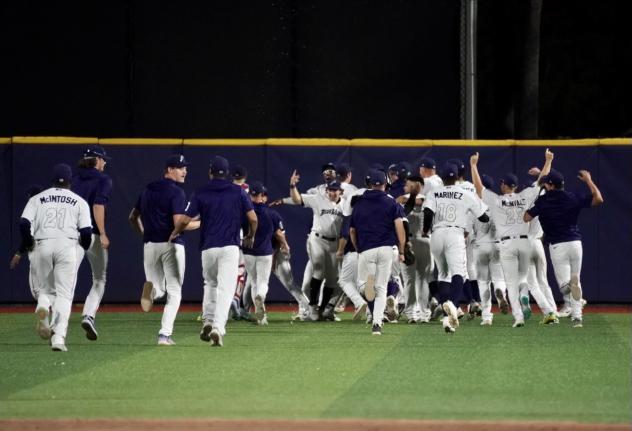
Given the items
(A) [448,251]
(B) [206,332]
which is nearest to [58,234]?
(B) [206,332]

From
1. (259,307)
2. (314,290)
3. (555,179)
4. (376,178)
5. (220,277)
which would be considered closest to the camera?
(220,277)

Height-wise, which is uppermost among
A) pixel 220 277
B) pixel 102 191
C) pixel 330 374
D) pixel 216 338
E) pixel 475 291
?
pixel 102 191

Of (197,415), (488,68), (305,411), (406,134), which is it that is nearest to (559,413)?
(305,411)

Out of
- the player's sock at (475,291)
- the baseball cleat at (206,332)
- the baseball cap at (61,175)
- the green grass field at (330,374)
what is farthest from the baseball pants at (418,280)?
the baseball cap at (61,175)

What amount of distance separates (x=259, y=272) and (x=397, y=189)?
239cm

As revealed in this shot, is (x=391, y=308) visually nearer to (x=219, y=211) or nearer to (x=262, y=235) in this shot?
(x=262, y=235)

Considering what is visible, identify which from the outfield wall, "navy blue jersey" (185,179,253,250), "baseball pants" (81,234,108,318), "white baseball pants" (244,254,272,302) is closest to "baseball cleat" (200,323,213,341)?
"navy blue jersey" (185,179,253,250)

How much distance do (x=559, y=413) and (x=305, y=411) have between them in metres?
2.00

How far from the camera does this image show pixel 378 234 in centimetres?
1817

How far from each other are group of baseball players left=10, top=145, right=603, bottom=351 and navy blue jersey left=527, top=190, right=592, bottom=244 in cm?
1

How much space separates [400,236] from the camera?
59.5 ft

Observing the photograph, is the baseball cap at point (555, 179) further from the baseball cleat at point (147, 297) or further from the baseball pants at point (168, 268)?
the baseball cleat at point (147, 297)

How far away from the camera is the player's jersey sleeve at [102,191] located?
17734 mm

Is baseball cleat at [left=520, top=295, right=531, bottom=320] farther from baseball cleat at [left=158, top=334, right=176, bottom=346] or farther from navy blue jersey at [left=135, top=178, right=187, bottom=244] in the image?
navy blue jersey at [left=135, top=178, right=187, bottom=244]
